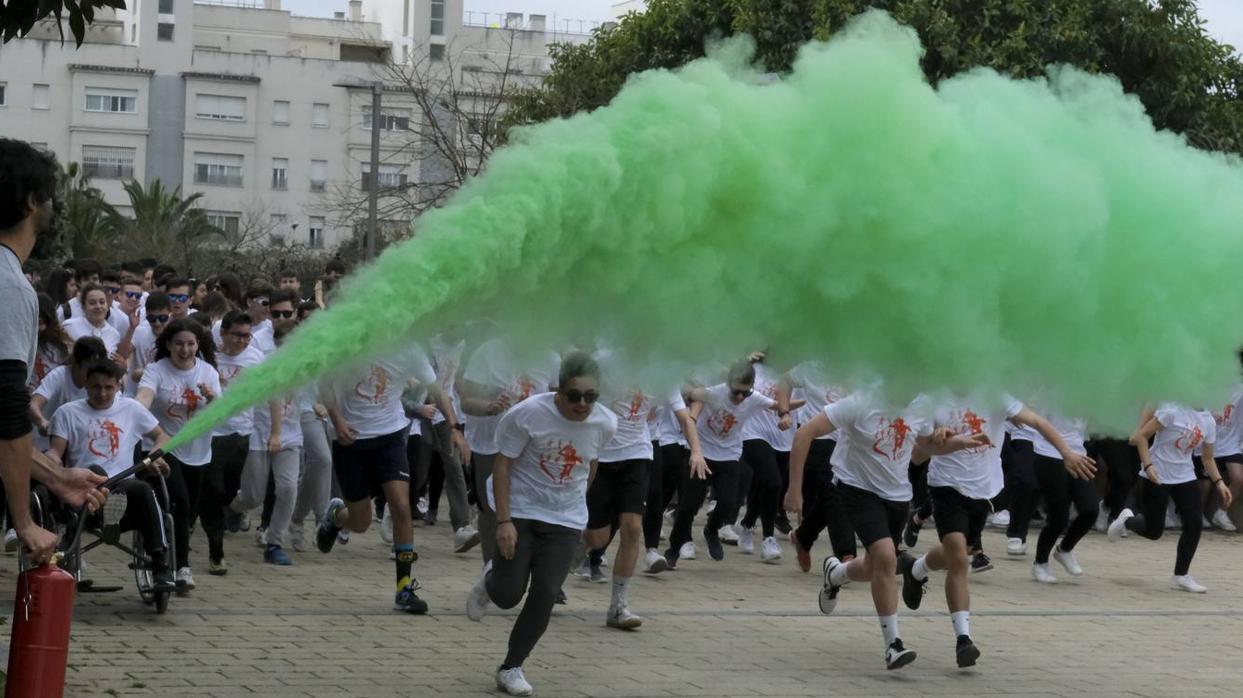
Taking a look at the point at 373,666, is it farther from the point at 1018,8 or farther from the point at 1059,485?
the point at 1018,8

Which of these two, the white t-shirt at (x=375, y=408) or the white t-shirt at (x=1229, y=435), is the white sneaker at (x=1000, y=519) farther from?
the white t-shirt at (x=375, y=408)

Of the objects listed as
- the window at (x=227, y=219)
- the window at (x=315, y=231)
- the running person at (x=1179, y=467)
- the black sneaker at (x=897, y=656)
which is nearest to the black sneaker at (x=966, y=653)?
the black sneaker at (x=897, y=656)

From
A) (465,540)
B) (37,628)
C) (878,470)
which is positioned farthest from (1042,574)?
(37,628)

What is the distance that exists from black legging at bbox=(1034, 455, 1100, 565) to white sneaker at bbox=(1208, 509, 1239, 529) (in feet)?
18.8

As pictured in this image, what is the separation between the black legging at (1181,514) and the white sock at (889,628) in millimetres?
4859

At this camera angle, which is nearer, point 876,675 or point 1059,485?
point 876,675

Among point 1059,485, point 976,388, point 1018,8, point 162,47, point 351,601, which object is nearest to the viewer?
point 976,388

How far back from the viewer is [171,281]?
45.7 feet

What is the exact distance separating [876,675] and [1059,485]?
4.74 meters

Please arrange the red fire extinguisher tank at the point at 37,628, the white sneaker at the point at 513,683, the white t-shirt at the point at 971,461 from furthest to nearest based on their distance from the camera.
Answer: the white t-shirt at the point at 971,461 < the white sneaker at the point at 513,683 < the red fire extinguisher tank at the point at 37,628

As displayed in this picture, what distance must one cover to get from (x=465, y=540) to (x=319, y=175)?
57108 mm

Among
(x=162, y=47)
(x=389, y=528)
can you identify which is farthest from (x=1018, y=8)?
(x=162, y=47)

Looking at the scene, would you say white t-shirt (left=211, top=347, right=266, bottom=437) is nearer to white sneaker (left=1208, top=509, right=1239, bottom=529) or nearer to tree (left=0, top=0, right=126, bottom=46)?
tree (left=0, top=0, right=126, bottom=46)

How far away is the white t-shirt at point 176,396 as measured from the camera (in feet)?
34.9
